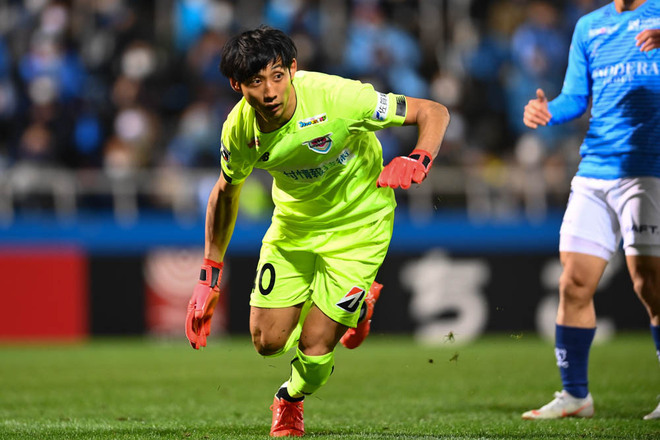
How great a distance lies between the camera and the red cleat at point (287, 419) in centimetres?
509

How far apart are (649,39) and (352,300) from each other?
2.03 m

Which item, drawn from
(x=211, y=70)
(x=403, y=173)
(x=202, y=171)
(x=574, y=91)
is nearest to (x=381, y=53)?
(x=211, y=70)

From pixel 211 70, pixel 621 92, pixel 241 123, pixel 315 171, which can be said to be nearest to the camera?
pixel 241 123

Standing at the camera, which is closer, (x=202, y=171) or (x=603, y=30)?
(x=603, y=30)

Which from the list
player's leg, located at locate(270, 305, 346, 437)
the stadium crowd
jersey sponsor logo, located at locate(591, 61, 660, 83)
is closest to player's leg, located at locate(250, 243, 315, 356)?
player's leg, located at locate(270, 305, 346, 437)

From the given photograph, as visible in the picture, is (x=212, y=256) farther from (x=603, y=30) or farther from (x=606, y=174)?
(x=603, y=30)

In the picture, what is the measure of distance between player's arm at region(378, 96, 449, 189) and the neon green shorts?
0.70m

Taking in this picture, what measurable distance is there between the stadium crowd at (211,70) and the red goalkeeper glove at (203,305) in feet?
23.1

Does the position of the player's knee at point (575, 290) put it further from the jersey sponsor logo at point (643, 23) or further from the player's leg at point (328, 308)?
the jersey sponsor logo at point (643, 23)

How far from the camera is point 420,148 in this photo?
4.75 m

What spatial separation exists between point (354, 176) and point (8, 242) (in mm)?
7597

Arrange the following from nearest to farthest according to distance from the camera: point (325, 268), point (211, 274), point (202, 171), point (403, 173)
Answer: point (403, 173)
point (325, 268)
point (211, 274)
point (202, 171)

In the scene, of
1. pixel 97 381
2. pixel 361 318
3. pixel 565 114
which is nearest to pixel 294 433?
pixel 361 318

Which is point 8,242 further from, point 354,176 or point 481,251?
point 354,176
